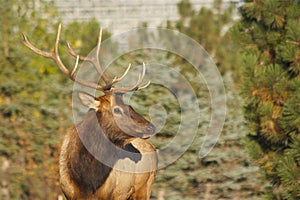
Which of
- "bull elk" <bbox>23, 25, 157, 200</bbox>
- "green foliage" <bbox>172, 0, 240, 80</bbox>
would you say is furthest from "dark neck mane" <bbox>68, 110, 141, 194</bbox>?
"green foliage" <bbox>172, 0, 240, 80</bbox>

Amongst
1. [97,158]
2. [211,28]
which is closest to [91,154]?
[97,158]

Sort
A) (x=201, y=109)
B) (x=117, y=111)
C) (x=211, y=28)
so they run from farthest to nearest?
(x=211, y=28) < (x=201, y=109) < (x=117, y=111)

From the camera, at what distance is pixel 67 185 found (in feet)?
25.4

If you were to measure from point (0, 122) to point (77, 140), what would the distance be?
11.6 feet

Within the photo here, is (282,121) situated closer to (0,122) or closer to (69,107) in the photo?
(69,107)

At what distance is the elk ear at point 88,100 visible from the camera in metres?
7.87

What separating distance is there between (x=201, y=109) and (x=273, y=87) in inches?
87.1

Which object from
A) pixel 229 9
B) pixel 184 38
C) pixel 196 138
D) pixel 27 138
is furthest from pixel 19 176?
pixel 229 9

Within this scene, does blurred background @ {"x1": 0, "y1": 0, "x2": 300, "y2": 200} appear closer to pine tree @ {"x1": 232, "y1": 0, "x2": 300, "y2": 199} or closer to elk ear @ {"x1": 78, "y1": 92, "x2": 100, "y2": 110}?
pine tree @ {"x1": 232, "y1": 0, "x2": 300, "y2": 199}

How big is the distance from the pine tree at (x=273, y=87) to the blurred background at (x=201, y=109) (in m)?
0.01

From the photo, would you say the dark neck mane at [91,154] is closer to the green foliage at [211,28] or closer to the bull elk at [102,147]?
the bull elk at [102,147]

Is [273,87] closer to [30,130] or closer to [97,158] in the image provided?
[97,158]

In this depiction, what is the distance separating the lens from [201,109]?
1107cm

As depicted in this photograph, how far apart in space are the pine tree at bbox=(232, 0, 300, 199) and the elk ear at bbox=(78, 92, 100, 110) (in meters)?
2.01
